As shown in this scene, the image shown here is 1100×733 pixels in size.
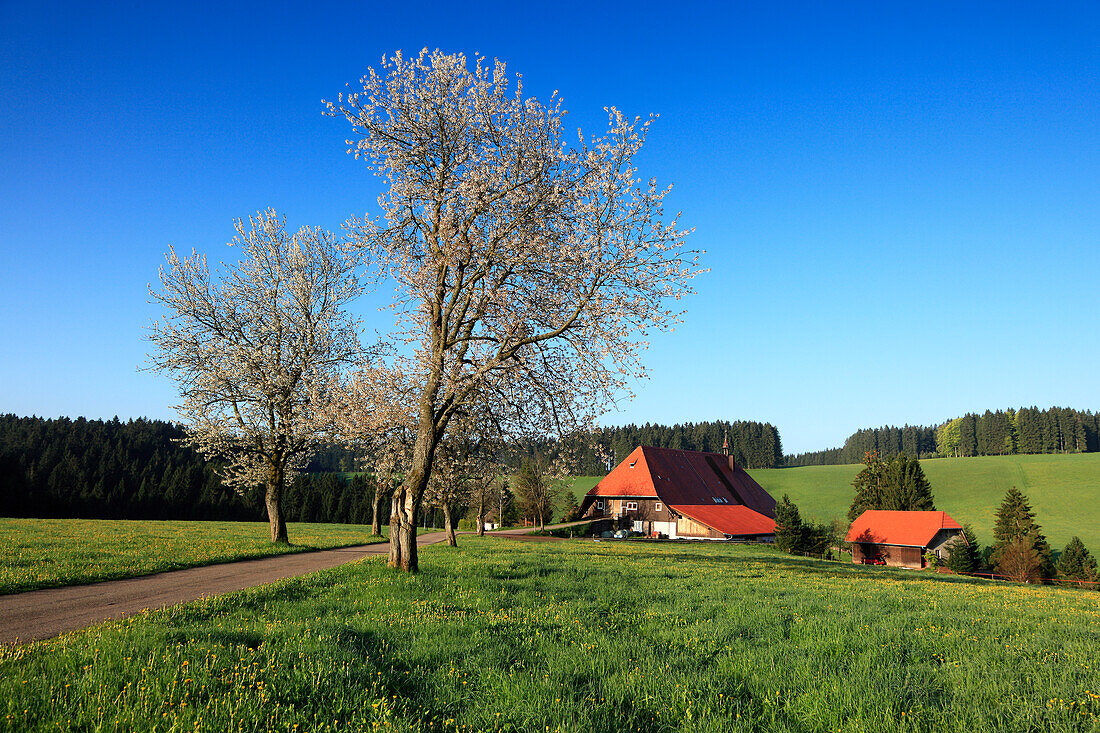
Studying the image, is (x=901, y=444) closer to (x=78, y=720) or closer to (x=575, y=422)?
(x=575, y=422)

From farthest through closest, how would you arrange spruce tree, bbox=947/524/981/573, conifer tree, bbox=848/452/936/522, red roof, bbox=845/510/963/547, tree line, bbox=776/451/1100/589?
1. conifer tree, bbox=848/452/936/522
2. red roof, bbox=845/510/963/547
3. spruce tree, bbox=947/524/981/573
4. tree line, bbox=776/451/1100/589

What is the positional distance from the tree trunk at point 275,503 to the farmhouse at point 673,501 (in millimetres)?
45906

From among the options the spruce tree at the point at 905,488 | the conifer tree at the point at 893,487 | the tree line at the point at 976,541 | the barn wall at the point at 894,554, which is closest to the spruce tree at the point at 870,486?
the conifer tree at the point at 893,487

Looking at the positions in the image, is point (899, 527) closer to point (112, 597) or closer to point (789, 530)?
point (789, 530)

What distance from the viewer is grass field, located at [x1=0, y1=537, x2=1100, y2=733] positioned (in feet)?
17.1

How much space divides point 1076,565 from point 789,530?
2091cm

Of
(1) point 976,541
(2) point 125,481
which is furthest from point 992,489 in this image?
(2) point 125,481

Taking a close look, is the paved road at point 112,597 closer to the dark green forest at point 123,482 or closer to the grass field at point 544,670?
the grass field at point 544,670

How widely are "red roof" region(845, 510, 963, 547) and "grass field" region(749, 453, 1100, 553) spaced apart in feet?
59.0

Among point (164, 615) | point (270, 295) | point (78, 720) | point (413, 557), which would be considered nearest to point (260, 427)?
point (270, 295)

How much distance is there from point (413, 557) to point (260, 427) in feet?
49.4

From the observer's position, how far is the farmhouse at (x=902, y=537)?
2233 inches

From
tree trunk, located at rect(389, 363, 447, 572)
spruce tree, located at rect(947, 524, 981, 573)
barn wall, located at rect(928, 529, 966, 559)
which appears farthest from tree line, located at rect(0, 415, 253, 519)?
barn wall, located at rect(928, 529, 966, 559)

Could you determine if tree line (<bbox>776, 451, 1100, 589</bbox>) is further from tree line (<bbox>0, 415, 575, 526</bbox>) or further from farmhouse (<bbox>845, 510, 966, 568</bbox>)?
tree line (<bbox>0, 415, 575, 526</bbox>)
